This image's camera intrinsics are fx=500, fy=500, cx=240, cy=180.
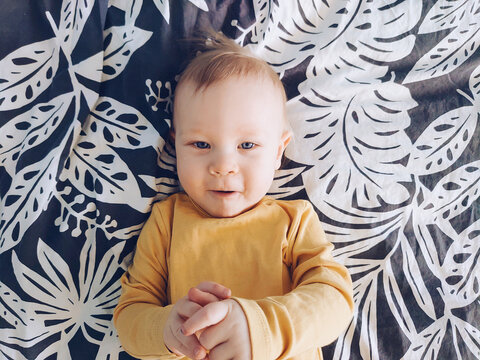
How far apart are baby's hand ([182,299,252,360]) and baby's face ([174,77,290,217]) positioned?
0.25 metres

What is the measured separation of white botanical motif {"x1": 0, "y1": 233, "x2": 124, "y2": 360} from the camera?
3.41 feet

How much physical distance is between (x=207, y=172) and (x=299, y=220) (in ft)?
0.71

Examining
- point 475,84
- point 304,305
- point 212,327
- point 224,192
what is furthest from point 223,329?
point 475,84

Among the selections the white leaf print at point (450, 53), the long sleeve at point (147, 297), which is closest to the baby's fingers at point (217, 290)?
the long sleeve at point (147, 297)

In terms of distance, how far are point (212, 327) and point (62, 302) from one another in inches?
15.8

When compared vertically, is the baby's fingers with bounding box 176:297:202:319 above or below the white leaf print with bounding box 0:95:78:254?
below

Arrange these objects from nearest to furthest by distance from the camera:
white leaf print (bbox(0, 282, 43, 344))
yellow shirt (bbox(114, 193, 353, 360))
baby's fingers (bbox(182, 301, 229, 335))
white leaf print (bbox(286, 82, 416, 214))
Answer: baby's fingers (bbox(182, 301, 229, 335))
yellow shirt (bbox(114, 193, 353, 360))
white leaf print (bbox(0, 282, 43, 344))
white leaf print (bbox(286, 82, 416, 214))

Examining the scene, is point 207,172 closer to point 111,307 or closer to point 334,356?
point 111,307

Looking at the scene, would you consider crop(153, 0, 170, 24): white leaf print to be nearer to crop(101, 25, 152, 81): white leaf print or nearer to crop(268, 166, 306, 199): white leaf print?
crop(101, 25, 152, 81): white leaf print

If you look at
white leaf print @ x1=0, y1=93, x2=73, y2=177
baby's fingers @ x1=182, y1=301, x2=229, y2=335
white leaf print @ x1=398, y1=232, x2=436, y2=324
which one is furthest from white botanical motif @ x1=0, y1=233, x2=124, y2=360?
white leaf print @ x1=398, y1=232, x2=436, y2=324

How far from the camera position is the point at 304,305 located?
88cm

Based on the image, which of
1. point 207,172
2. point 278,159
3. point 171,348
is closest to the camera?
point 171,348

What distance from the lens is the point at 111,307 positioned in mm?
1066

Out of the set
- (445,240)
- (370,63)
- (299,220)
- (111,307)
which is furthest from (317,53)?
(111,307)
